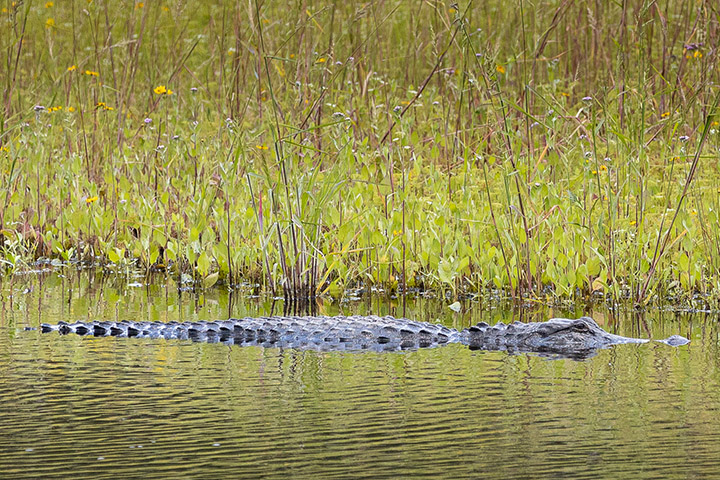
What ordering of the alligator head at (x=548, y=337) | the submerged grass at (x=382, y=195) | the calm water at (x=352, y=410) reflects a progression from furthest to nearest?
1. the submerged grass at (x=382, y=195)
2. the alligator head at (x=548, y=337)
3. the calm water at (x=352, y=410)

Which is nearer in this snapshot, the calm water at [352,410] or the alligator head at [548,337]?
the calm water at [352,410]

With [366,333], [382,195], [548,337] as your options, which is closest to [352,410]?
[366,333]

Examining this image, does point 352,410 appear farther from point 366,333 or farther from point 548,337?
point 548,337

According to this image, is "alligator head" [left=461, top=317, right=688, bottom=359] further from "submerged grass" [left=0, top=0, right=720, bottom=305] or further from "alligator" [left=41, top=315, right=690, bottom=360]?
"submerged grass" [left=0, top=0, right=720, bottom=305]

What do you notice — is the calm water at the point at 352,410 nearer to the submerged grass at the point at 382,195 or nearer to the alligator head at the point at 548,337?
the alligator head at the point at 548,337

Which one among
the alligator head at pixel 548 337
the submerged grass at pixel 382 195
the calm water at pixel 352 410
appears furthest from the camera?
the submerged grass at pixel 382 195

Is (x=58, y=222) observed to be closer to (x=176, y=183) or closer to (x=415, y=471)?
Result: (x=176, y=183)

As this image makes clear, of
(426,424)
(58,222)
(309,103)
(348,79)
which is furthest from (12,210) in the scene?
(426,424)

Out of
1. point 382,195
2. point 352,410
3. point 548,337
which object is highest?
point 382,195

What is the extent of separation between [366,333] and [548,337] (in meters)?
0.85

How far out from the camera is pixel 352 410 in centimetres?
369

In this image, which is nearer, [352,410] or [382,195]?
[352,410]

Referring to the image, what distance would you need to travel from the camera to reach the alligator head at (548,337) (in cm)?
496

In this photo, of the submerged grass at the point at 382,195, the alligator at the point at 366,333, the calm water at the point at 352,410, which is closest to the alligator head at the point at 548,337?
the alligator at the point at 366,333
